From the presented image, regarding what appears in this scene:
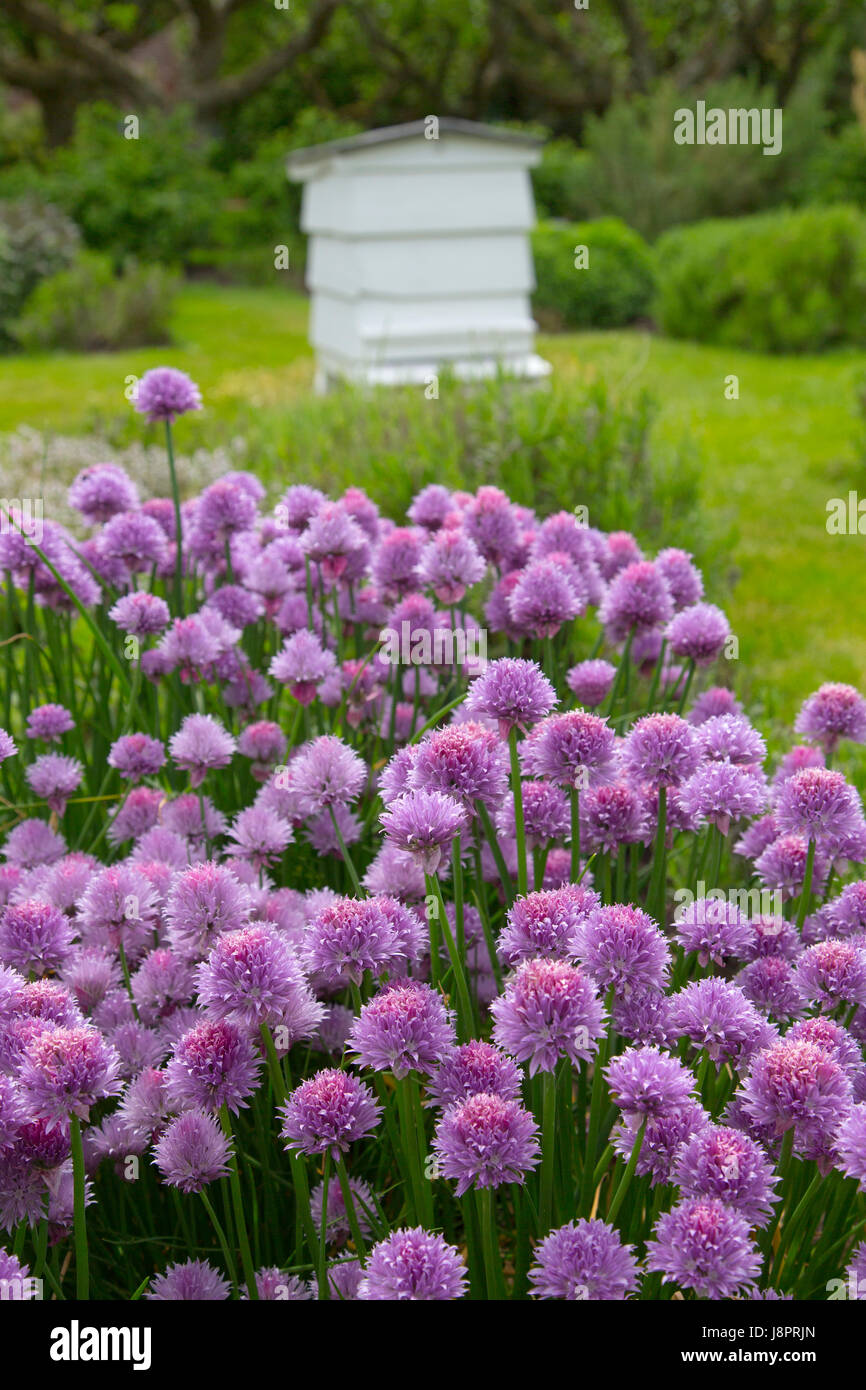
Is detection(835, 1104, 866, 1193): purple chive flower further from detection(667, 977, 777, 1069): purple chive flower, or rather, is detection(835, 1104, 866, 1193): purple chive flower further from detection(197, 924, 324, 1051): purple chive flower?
detection(197, 924, 324, 1051): purple chive flower

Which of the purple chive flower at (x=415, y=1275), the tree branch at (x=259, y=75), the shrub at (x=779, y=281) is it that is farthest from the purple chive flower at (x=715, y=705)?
the tree branch at (x=259, y=75)

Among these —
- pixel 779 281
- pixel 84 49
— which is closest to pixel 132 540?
pixel 779 281

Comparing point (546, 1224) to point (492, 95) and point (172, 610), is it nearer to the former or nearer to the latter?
point (172, 610)

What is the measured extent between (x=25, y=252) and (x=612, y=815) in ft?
46.6

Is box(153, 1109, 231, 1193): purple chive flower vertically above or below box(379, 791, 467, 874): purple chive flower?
below

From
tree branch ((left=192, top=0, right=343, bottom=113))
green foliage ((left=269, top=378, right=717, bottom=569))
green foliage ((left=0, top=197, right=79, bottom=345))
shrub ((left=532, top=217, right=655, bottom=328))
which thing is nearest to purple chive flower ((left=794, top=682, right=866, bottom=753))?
green foliage ((left=269, top=378, right=717, bottom=569))

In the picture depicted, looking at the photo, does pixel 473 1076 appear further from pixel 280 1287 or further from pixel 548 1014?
pixel 280 1287

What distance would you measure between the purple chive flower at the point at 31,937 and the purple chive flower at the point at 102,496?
1074 mm

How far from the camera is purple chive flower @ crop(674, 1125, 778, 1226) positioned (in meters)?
1.15

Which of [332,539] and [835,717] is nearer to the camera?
[835,717]

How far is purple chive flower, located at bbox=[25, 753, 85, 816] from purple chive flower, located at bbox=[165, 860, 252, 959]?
0.60 m

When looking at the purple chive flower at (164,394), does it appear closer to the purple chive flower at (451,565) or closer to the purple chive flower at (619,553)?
the purple chive flower at (451,565)

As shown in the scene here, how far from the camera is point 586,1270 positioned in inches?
44.9
